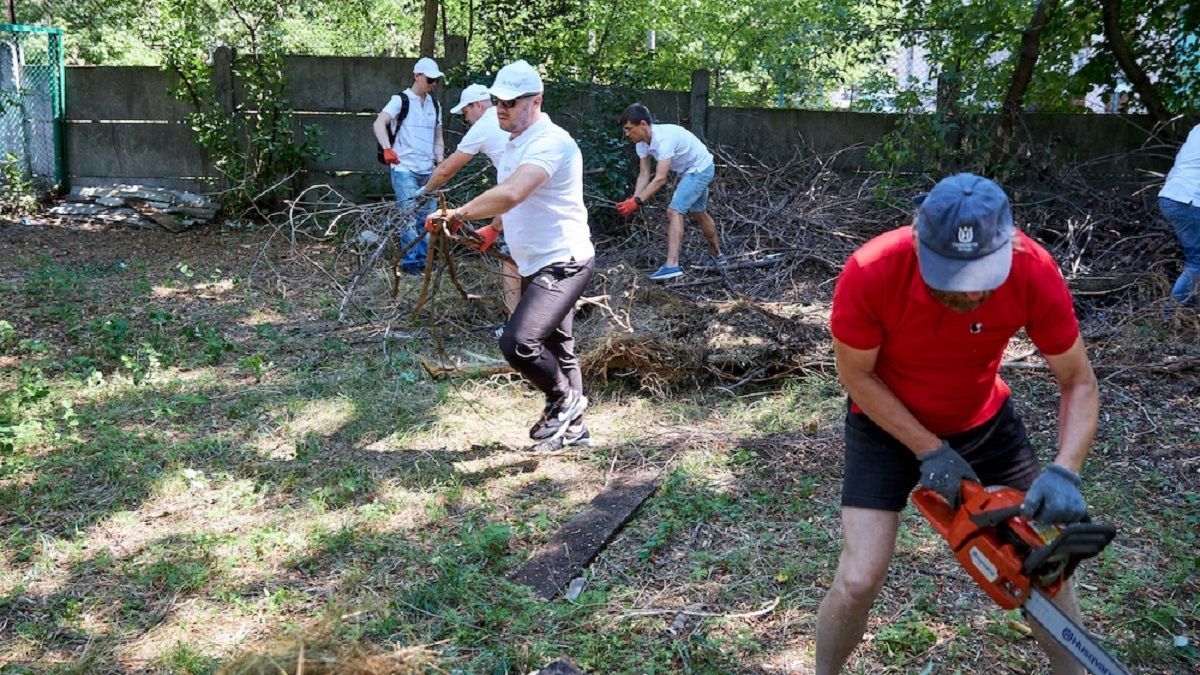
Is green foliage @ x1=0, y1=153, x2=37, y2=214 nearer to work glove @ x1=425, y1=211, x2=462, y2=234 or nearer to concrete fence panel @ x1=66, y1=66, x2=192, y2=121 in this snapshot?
concrete fence panel @ x1=66, y1=66, x2=192, y2=121

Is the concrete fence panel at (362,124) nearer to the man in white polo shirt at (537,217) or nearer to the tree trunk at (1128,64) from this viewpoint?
the tree trunk at (1128,64)

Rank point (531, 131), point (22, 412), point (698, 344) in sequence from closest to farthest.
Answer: point (531, 131) < point (22, 412) < point (698, 344)

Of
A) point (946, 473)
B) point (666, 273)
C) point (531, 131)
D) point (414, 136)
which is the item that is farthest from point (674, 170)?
point (946, 473)

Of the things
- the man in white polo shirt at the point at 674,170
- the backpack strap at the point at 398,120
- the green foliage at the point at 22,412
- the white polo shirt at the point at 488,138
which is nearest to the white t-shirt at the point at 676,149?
the man in white polo shirt at the point at 674,170

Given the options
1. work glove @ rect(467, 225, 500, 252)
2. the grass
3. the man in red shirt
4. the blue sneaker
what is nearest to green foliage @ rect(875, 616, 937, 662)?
the grass

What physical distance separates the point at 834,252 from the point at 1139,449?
3523 mm

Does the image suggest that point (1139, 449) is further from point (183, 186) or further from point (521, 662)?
point (183, 186)

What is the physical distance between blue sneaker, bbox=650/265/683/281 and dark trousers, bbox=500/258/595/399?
3.00 meters

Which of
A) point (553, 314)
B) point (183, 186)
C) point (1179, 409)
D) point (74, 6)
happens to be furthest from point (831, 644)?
point (74, 6)

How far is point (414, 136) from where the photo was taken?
8.51 m

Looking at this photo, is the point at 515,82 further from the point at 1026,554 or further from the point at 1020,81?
the point at 1020,81

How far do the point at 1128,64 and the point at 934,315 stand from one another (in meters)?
8.03

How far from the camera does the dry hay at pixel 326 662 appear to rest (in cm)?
268

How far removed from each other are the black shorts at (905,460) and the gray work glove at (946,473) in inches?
5.0
